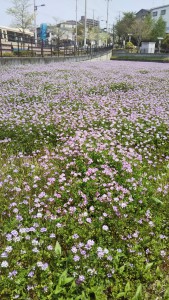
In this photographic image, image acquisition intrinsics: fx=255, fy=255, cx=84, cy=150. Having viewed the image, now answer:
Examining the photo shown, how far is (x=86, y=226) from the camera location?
3535 mm

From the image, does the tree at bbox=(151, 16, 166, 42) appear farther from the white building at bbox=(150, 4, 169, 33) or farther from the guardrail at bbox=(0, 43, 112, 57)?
the guardrail at bbox=(0, 43, 112, 57)

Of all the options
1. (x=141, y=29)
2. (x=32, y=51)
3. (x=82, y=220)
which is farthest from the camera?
(x=141, y=29)

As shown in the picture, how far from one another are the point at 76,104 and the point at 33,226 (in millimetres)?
7001

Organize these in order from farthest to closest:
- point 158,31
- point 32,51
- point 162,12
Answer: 1. point 162,12
2. point 158,31
3. point 32,51

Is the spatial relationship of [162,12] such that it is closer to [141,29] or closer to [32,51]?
[141,29]

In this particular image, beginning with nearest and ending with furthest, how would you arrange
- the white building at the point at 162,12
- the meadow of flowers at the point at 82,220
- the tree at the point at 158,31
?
1. the meadow of flowers at the point at 82,220
2. the tree at the point at 158,31
3. the white building at the point at 162,12

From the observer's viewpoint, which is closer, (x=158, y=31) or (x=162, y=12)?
(x=158, y=31)

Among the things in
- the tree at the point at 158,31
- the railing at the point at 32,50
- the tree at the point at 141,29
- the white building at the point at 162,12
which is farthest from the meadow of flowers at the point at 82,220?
the white building at the point at 162,12

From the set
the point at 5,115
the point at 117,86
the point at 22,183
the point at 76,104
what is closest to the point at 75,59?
the point at 117,86

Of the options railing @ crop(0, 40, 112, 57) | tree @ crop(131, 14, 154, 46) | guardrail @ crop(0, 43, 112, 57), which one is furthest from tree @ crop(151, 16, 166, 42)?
guardrail @ crop(0, 43, 112, 57)

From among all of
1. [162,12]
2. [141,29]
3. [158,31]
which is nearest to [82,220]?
[141,29]

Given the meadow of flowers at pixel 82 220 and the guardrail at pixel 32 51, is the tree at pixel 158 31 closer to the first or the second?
the guardrail at pixel 32 51

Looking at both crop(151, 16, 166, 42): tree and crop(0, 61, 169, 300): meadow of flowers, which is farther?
crop(151, 16, 166, 42): tree

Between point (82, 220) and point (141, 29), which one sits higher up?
point (141, 29)
